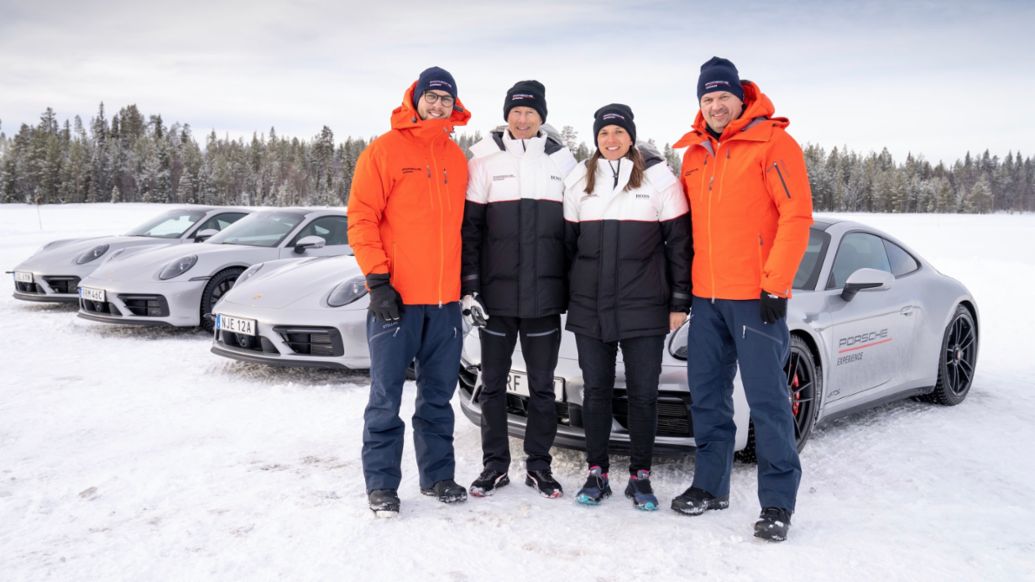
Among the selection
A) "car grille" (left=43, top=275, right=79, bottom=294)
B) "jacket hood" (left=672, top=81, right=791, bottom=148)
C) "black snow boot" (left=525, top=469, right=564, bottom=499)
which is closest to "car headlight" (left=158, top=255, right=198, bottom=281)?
"car grille" (left=43, top=275, right=79, bottom=294)

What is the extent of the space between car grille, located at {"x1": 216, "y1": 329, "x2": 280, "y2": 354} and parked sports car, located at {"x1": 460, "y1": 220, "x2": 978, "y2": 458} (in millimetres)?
1930

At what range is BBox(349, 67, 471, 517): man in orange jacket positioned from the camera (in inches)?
127

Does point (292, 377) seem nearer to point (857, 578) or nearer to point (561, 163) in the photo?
point (561, 163)

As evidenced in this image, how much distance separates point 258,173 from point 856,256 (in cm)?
11618

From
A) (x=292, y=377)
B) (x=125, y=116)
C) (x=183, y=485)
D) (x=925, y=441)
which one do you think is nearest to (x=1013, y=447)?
(x=925, y=441)

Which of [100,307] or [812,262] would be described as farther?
[100,307]

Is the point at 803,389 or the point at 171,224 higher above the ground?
the point at 171,224

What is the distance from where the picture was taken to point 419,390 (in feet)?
11.5

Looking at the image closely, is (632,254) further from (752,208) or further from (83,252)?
(83,252)

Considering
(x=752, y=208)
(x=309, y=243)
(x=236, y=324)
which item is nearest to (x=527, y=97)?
(x=752, y=208)

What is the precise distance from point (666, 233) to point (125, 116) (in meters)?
138

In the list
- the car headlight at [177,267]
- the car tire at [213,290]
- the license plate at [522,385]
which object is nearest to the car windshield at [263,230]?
the car tire at [213,290]

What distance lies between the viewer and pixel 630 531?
301 cm

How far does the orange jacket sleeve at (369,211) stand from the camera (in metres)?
3.21
